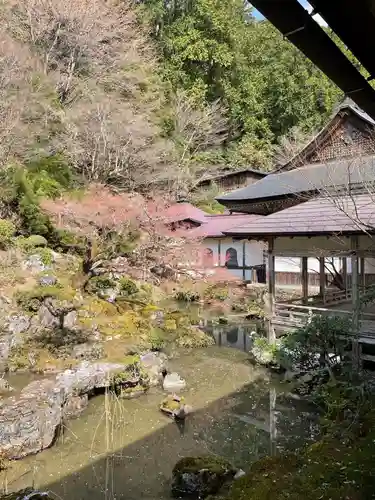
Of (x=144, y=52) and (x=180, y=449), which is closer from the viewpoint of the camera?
(x=180, y=449)

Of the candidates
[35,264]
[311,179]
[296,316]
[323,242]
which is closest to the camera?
[323,242]

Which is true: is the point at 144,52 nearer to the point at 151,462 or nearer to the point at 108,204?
the point at 108,204

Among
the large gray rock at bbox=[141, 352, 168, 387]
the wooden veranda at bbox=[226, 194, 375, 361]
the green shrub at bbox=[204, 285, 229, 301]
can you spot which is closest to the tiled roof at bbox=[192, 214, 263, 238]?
the green shrub at bbox=[204, 285, 229, 301]

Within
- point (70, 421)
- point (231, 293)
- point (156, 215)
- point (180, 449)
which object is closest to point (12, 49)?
point (156, 215)

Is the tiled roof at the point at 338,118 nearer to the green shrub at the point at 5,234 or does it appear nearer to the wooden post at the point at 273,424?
the wooden post at the point at 273,424

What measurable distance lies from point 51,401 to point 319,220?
6.29 meters

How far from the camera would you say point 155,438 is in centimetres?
673

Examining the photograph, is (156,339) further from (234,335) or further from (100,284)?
(100,284)

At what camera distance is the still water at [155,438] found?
5461mm

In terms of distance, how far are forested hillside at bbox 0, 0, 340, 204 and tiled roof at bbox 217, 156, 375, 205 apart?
283 inches

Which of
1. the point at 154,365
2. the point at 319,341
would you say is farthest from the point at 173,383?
the point at 319,341

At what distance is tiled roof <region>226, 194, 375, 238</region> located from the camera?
8234 mm

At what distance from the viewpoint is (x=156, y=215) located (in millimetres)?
15812

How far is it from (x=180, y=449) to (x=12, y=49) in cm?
1639
